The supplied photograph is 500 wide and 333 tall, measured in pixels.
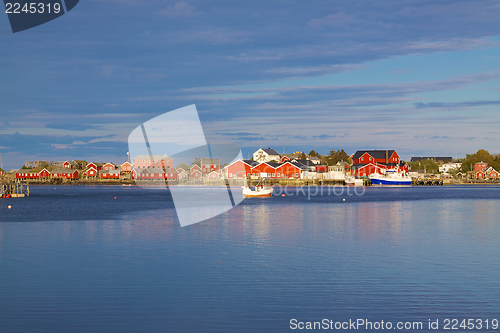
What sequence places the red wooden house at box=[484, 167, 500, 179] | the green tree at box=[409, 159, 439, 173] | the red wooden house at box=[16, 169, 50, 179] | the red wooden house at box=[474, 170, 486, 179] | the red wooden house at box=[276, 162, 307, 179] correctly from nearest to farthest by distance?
the red wooden house at box=[276, 162, 307, 179], the red wooden house at box=[16, 169, 50, 179], the red wooden house at box=[484, 167, 500, 179], the red wooden house at box=[474, 170, 486, 179], the green tree at box=[409, 159, 439, 173]

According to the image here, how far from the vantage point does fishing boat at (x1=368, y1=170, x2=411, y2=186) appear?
5679 inches

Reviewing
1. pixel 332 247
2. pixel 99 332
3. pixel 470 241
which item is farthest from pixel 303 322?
pixel 470 241

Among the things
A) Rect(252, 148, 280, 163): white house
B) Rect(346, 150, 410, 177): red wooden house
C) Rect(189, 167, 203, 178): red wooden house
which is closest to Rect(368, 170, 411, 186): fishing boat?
Rect(346, 150, 410, 177): red wooden house

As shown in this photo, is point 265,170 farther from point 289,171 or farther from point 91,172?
point 91,172

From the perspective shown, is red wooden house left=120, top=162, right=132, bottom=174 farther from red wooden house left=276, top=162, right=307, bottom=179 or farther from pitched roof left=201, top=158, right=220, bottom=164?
red wooden house left=276, top=162, right=307, bottom=179

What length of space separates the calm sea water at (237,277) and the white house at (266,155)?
150408mm

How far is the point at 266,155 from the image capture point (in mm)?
186250

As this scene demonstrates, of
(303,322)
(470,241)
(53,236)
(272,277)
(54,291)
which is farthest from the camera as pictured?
(53,236)

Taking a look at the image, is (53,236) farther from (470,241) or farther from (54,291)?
(470,241)

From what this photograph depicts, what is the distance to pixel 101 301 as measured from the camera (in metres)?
15.4

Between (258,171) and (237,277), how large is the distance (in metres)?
121

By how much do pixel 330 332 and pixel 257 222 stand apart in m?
27.9

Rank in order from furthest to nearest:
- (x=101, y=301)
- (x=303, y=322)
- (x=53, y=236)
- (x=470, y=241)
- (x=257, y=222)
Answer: (x=257, y=222), (x=53, y=236), (x=470, y=241), (x=101, y=301), (x=303, y=322)

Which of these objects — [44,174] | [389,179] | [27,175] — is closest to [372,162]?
[389,179]
